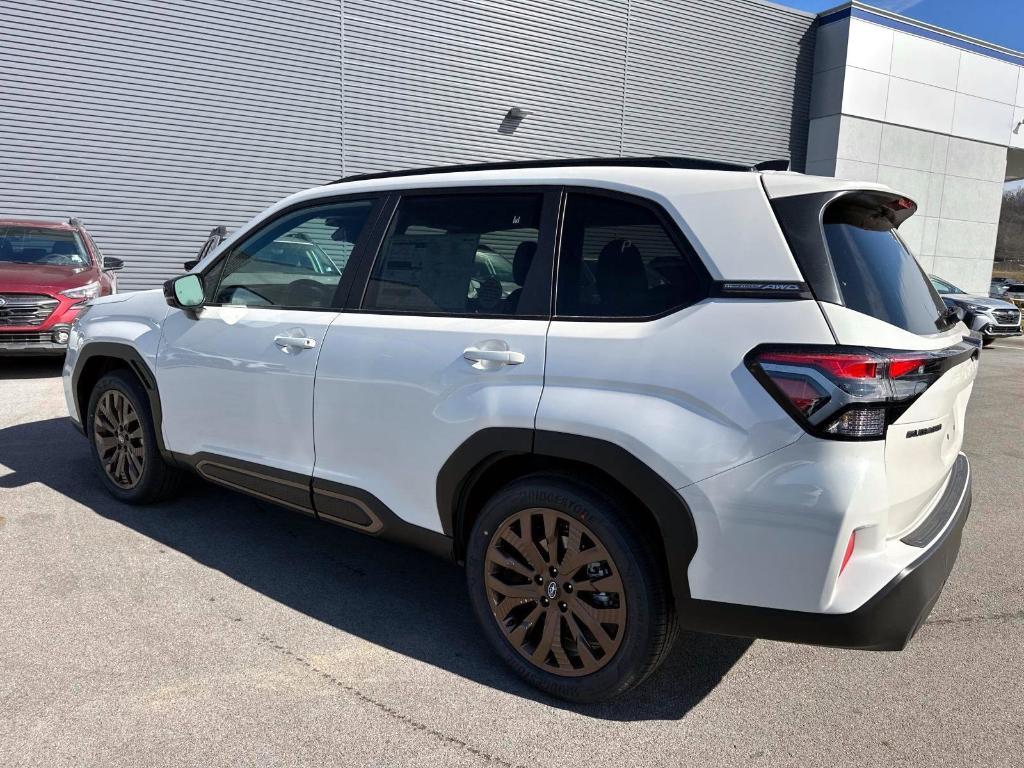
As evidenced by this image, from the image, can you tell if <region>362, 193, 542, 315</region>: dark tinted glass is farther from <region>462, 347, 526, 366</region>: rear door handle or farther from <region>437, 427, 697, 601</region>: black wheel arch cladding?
<region>437, 427, 697, 601</region>: black wheel arch cladding

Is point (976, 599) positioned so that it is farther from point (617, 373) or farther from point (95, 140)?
point (95, 140)

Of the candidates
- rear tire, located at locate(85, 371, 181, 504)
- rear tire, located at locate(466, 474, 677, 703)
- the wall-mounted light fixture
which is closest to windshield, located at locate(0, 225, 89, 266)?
rear tire, located at locate(85, 371, 181, 504)

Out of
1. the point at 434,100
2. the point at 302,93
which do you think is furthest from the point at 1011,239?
the point at 302,93

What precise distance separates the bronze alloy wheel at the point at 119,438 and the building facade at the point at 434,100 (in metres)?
10.6

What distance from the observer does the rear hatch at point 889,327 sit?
7.02ft

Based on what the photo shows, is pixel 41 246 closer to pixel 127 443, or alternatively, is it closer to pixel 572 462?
pixel 127 443

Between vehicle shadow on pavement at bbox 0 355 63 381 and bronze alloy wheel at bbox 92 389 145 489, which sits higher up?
bronze alloy wheel at bbox 92 389 145 489

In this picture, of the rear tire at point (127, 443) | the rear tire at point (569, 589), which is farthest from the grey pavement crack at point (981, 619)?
the rear tire at point (127, 443)

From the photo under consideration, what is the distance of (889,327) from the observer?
7.29 ft

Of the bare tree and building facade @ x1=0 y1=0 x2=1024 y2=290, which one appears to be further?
the bare tree

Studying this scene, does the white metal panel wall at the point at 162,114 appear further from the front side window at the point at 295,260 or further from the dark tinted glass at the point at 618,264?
the dark tinted glass at the point at 618,264

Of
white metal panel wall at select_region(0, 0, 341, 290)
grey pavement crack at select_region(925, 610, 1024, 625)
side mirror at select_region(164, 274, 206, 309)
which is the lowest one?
grey pavement crack at select_region(925, 610, 1024, 625)

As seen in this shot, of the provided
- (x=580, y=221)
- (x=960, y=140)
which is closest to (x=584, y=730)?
(x=580, y=221)

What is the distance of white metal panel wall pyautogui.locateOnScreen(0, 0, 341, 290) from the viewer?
12.6m
